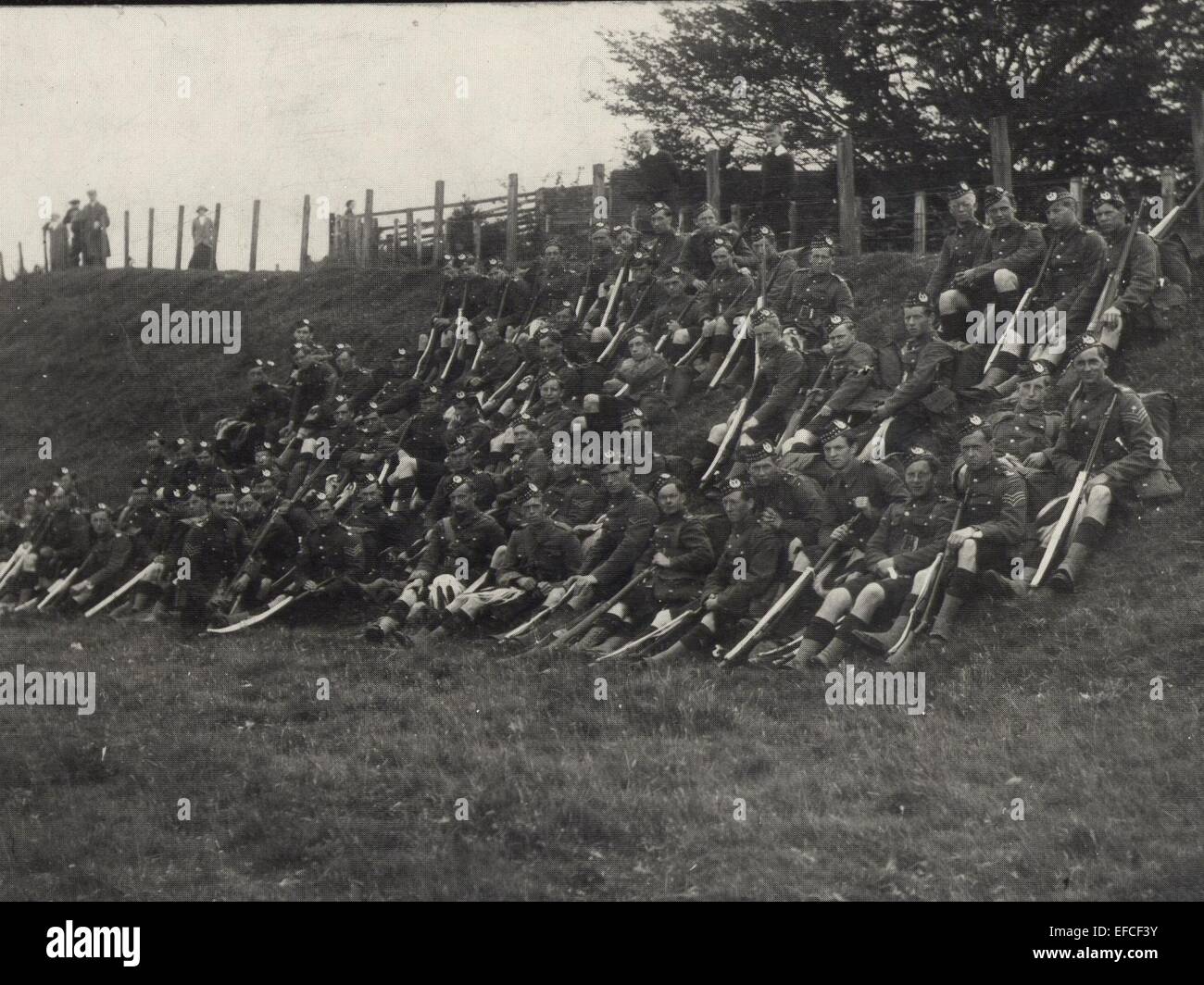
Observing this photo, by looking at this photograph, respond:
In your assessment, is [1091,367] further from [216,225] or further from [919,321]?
[216,225]

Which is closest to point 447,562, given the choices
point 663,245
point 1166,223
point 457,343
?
point 663,245

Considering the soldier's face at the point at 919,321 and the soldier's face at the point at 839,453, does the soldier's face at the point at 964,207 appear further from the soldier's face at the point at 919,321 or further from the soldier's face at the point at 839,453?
the soldier's face at the point at 839,453

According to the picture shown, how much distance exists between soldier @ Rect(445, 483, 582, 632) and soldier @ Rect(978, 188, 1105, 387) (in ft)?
13.3

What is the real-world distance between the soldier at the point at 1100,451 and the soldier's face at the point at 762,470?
218 cm

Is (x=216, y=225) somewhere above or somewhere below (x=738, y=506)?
above

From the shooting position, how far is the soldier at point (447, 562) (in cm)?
1255

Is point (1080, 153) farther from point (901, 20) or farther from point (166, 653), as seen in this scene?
point (166, 653)

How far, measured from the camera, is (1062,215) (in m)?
12.4

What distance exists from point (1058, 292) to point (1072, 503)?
3.12 metres

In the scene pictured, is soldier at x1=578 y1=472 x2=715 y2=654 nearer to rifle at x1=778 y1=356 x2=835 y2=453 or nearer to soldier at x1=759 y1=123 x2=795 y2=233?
rifle at x1=778 y1=356 x2=835 y2=453

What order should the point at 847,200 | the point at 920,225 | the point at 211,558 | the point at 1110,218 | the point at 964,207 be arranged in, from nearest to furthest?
the point at 1110,218
the point at 964,207
the point at 211,558
the point at 920,225
the point at 847,200

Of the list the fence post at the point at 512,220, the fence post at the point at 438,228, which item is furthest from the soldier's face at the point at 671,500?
the fence post at the point at 438,228

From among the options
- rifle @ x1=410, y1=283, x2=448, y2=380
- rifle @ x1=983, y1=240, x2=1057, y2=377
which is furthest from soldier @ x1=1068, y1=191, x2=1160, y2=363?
rifle @ x1=410, y1=283, x2=448, y2=380

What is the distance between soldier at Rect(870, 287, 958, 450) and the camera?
11.7 meters
